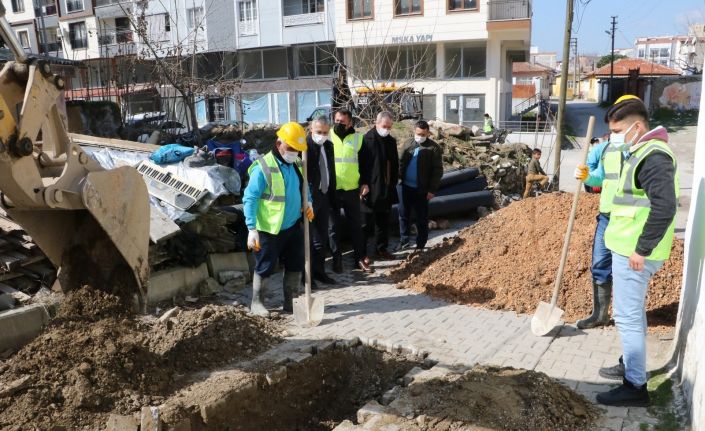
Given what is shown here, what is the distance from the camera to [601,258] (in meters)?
5.25

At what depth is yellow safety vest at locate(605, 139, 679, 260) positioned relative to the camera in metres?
3.79

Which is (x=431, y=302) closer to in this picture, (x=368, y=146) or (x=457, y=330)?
(x=457, y=330)

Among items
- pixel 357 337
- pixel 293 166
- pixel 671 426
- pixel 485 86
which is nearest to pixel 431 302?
pixel 357 337

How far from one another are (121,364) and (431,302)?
3.52 meters

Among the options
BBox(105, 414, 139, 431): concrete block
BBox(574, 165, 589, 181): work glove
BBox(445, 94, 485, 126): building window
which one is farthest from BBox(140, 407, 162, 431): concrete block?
BBox(445, 94, 485, 126): building window

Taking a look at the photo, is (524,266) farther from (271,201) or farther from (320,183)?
(271,201)

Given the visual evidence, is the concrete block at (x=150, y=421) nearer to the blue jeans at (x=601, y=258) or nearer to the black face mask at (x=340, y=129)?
the blue jeans at (x=601, y=258)

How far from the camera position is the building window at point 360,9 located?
99.4ft

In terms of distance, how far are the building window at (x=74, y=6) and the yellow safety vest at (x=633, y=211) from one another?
4542 cm

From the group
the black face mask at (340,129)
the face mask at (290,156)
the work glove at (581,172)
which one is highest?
the black face mask at (340,129)

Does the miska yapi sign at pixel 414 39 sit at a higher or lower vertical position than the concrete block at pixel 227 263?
higher

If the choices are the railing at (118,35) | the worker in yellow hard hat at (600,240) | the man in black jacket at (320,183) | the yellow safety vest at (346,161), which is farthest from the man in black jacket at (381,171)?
the railing at (118,35)

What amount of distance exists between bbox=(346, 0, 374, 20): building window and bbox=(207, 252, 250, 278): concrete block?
25.6 meters

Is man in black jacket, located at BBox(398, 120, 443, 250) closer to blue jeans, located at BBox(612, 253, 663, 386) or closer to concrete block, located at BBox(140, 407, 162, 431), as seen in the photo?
blue jeans, located at BBox(612, 253, 663, 386)
